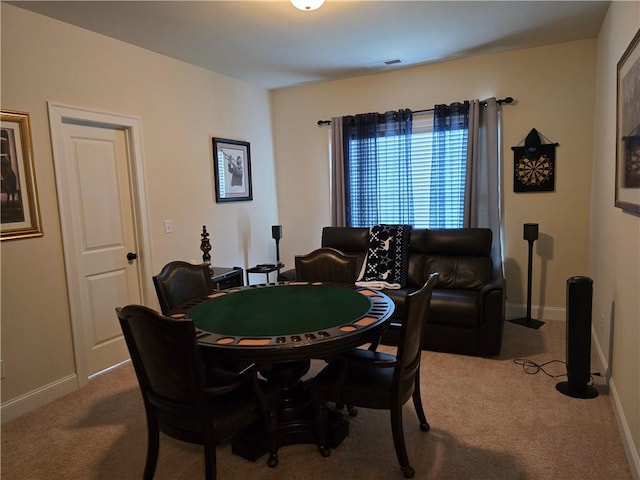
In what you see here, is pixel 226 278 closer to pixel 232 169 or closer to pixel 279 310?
pixel 232 169

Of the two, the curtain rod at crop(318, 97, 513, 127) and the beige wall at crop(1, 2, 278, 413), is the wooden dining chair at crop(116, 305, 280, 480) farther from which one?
the curtain rod at crop(318, 97, 513, 127)

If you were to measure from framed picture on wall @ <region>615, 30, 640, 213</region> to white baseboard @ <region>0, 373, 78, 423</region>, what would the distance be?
12.2ft

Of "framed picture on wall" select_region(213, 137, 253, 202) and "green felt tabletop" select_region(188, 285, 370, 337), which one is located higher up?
"framed picture on wall" select_region(213, 137, 253, 202)

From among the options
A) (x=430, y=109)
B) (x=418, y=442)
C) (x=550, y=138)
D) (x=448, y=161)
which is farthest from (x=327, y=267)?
(x=550, y=138)

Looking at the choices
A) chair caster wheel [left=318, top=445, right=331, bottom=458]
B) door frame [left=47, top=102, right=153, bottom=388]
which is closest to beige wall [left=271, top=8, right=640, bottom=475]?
chair caster wheel [left=318, top=445, right=331, bottom=458]

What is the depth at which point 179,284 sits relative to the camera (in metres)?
2.72

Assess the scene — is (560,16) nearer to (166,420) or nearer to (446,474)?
(446,474)

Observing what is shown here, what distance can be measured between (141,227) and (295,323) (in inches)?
84.0

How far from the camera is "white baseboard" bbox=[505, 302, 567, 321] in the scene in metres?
4.21

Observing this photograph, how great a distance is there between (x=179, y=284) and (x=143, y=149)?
4.94ft

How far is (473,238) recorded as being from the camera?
398 cm

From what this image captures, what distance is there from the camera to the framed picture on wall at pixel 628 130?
81.1 inches

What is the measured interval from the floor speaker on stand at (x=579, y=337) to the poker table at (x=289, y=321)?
1236mm

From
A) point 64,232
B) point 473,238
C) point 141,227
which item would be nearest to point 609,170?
point 473,238
